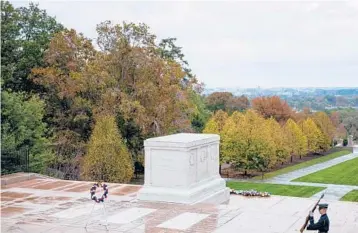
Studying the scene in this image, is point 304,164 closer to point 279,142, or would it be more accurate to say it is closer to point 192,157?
point 279,142

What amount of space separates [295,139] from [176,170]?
37738mm

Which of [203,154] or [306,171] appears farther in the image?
[306,171]

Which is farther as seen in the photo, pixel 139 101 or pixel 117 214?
pixel 139 101

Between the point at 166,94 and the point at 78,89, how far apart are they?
501cm

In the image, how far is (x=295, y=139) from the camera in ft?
159

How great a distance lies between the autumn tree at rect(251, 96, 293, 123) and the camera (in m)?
61.4

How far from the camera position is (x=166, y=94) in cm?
2948

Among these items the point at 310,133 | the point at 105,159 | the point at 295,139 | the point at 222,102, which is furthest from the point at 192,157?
the point at 222,102

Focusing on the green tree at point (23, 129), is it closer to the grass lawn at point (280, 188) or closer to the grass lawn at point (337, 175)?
the grass lawn at point (280, 188)

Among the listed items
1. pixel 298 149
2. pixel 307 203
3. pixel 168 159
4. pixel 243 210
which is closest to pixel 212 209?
pixel 243 210

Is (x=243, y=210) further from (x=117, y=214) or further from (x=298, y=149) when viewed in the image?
(x=298, y=149)

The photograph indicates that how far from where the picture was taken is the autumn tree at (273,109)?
61406mm

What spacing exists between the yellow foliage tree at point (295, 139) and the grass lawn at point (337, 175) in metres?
3.79

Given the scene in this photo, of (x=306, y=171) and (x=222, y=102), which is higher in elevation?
(x=222, y=102)
